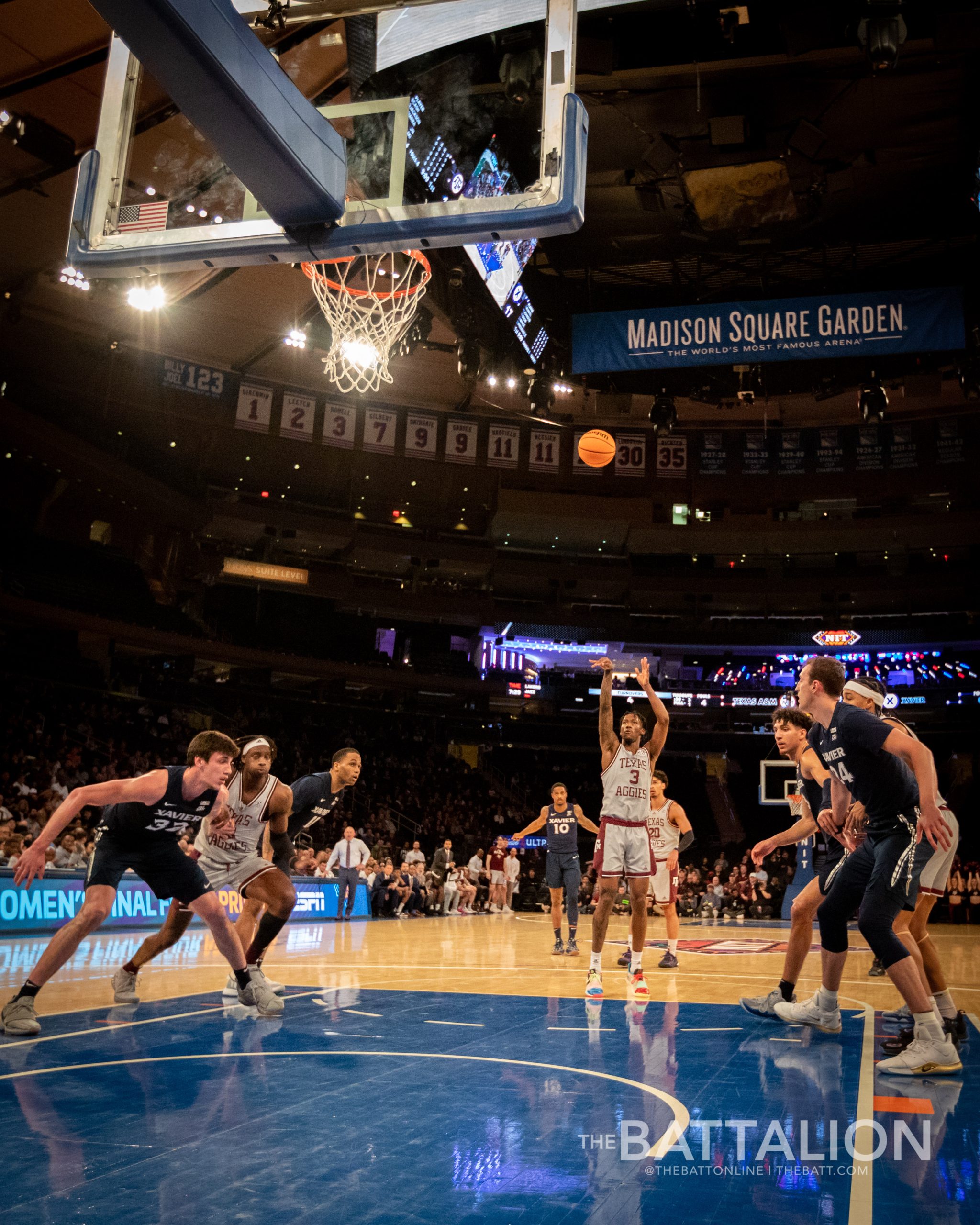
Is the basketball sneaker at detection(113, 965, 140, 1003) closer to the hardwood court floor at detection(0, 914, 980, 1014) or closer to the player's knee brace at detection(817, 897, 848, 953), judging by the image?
the hardwood court floor at detection(0, 914, 980, 1014)

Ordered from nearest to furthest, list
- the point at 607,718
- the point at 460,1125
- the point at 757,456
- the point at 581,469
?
the point at 460,1125 → the point at 607,718 → the point at 757,456 → the point at 581,469

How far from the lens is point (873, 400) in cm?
1862

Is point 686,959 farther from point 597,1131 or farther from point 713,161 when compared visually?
point 713,161

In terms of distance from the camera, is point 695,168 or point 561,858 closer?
point 561,858

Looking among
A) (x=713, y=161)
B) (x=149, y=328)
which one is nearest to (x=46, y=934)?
(x=713, y=161)

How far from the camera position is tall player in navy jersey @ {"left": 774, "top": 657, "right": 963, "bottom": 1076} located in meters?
4.75

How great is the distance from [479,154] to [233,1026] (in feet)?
19.1

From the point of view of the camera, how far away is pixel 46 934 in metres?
12.3

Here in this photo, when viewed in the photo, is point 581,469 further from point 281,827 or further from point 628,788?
point 281,827

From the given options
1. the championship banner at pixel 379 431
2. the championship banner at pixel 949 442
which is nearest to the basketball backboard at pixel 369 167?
the championship banner at pixel 379 431

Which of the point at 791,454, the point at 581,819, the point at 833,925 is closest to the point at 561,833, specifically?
the point at 581,819

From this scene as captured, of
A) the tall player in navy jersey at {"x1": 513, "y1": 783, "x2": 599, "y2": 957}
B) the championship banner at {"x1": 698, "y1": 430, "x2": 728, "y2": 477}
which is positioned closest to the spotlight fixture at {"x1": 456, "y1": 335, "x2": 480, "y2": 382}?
the tall player in navy jersey at {"x1": 513, "y1": 783, "x2": 599, "y2": 957}

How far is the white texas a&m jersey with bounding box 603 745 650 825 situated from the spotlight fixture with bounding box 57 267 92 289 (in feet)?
48.6

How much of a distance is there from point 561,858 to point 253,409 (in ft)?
63.8
